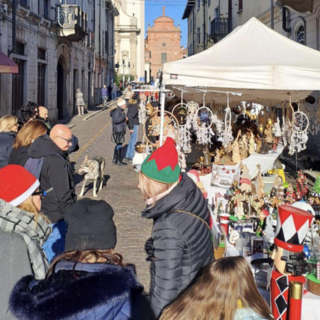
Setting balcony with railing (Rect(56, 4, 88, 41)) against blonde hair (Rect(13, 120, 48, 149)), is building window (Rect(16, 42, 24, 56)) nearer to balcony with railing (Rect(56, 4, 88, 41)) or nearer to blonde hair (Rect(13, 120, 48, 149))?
balcony with railing (Rect(56, 4, 88, 41))

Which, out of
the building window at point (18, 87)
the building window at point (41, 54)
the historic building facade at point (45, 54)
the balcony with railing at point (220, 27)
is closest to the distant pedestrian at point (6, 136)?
the historic building facade at point (45, 54)

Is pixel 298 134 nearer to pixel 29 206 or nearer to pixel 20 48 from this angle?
pixel 29 206

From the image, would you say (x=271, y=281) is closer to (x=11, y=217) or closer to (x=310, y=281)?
(x=310, y=281)

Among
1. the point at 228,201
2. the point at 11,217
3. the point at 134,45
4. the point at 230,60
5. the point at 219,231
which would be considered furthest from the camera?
the point at 134,45

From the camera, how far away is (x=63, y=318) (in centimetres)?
178

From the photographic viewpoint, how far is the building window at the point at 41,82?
61.4 ft

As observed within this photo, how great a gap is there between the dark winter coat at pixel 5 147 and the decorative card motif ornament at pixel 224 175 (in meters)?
2.84

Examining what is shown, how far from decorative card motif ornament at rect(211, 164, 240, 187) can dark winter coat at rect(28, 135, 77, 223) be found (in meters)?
2.73

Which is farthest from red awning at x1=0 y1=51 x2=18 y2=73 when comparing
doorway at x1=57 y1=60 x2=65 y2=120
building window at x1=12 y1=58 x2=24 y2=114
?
doorway at x1=57 y1=60 x2=65 y2=120

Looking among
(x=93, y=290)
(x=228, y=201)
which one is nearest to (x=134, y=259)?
(x=228, y=201)

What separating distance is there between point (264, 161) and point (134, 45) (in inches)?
2014

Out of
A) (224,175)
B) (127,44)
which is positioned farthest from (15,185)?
(127,44)

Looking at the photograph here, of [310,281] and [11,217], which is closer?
[11,217]

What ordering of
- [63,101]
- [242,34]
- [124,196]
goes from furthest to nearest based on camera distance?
[63,101], [124,196], [242,34]
